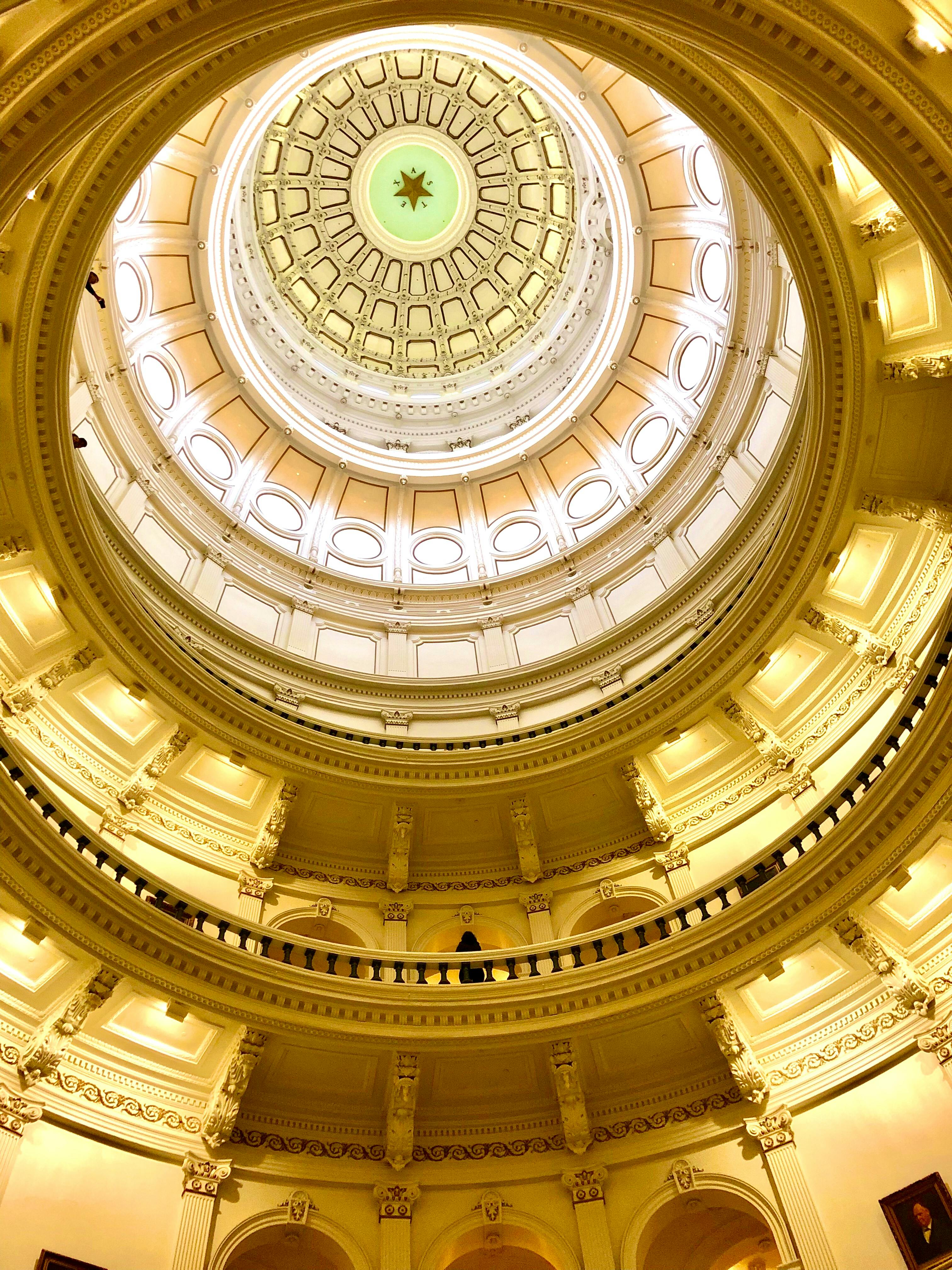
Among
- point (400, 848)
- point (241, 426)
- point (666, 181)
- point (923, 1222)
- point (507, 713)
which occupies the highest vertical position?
point (666, 181)

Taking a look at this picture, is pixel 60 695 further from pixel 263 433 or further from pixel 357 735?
pixel 263 433

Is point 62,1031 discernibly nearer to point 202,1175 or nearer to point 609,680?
point 202,1175

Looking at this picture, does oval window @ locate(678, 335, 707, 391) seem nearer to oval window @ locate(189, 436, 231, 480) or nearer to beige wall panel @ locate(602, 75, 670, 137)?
beige wall panel @ locate(602, 75, 670, 137)

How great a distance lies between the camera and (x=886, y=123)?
7.93m

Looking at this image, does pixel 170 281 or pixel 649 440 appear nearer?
pixel 170 281

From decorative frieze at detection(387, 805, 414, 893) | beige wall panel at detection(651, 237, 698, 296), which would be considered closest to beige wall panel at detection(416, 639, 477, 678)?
decorative frieze at detection(387, 805, 414, 893)

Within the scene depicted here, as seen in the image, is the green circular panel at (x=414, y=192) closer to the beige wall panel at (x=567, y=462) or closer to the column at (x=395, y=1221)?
the beige wall panel at (x=567, y=462)

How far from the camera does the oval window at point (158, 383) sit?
21.8 m

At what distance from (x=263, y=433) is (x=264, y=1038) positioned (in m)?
16.7

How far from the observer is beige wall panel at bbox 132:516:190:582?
1952 cm

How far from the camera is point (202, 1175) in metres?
12.0

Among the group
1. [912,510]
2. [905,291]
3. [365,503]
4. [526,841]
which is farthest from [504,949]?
[365,503]

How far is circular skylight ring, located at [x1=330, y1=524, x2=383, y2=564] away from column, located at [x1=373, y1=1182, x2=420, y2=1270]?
15549 mm

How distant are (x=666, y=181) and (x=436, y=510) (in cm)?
1023
